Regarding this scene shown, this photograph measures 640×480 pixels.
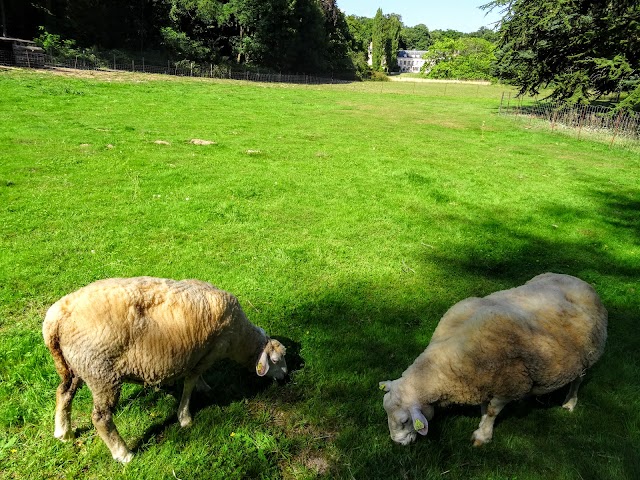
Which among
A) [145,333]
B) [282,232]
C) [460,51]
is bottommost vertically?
[282,232]

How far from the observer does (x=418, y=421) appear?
3957mm

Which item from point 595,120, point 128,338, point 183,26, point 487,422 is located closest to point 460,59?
point 183,26

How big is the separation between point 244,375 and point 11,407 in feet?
7.75

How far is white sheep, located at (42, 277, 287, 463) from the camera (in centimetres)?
357

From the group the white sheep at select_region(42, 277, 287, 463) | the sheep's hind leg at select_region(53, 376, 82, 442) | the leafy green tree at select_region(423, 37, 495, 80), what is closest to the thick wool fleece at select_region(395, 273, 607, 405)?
the white sheep at select_region(42, 277, 287, 463)

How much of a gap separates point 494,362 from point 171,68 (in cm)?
4978

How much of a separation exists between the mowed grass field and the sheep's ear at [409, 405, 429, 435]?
0.40 m

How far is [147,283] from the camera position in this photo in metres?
4.04

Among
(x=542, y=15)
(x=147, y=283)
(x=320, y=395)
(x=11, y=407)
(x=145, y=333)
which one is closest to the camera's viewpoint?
(x=145, y=333)

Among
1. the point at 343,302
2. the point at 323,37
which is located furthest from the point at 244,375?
the point at 323,37

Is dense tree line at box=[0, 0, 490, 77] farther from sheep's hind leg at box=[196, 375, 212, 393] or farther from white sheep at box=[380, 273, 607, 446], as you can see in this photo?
white sheep at box=[380, 273, 607, 446]

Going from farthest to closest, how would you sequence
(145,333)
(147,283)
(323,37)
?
1. (323,37)
2. (147,283)
3. (145,333)

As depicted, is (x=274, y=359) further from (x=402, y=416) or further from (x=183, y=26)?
(x=183, y=26)

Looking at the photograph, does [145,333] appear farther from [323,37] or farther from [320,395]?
[323,37]
